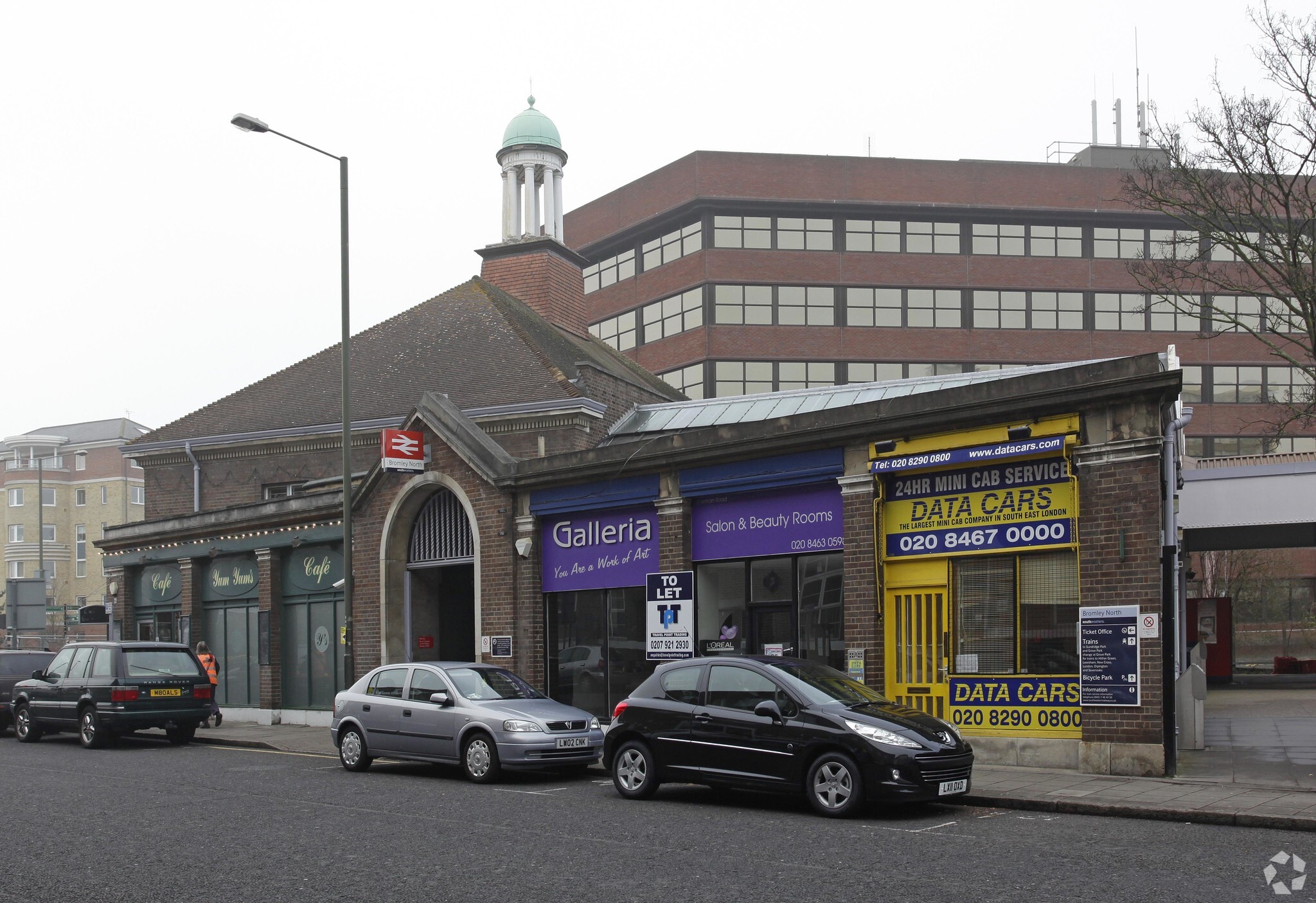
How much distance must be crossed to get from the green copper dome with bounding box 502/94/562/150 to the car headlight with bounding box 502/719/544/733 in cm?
2763

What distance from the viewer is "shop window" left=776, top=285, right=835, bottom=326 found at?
5291cm

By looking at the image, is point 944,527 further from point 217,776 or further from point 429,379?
point 429,379

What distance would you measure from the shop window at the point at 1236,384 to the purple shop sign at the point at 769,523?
44.8m

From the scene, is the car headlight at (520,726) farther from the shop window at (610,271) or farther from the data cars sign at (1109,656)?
the shop window at (610,271)

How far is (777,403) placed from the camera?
26.4 metres

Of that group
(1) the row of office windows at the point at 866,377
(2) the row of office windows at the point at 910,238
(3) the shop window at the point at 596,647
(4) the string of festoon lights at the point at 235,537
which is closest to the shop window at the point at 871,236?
(2) the row of office windows at the point at 910,238

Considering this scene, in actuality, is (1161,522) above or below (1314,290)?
below

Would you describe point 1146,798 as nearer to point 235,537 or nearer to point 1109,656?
point 1109,656

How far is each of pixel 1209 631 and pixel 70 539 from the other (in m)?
82.7

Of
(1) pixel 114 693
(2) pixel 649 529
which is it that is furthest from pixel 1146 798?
(1) pixel 114 693

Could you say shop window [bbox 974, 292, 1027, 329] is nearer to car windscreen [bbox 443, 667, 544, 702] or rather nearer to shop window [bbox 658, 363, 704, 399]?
shop window [bbox 658, 363, 704, 399]

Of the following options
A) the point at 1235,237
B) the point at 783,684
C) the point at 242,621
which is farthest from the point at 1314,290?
the point at 242,621

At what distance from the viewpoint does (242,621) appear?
27.4m

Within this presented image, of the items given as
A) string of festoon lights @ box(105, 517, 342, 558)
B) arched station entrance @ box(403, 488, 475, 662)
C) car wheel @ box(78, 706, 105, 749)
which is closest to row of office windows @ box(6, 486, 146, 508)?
string of festoon lights @ box(105, 517, 342, 558)
